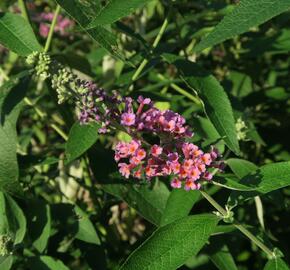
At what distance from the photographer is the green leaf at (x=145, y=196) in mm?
2025

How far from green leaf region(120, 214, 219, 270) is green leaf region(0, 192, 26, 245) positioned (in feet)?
2.10

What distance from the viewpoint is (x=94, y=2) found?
1.72m

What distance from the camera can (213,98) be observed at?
1.80 m

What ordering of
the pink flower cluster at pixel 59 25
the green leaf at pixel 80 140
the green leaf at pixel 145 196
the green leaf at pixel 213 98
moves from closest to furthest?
the green leaf at pixel 213 98
the green leaf at pixel 80 140
the green leaf at pixel 145 196
the pink flower cluster at pixel 59 25

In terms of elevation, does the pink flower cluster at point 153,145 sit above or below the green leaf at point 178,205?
above

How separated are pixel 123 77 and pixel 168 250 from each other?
89 cm

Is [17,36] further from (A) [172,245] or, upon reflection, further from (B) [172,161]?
(A) [172,245]

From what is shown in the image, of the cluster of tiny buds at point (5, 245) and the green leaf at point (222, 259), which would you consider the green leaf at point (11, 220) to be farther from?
the green leaf at point (222, 259)

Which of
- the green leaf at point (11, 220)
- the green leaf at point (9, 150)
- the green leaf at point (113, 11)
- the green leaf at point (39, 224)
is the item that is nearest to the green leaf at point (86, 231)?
the green leaf at point (39, 224)

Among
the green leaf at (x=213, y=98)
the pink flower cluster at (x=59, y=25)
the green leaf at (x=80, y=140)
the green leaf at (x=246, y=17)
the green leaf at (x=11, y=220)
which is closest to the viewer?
the green leaf at (x=246, y=17)

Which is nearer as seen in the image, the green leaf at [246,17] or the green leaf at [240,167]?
the green leaf at [246,17]

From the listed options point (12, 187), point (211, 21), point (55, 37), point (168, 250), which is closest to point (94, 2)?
point (12, 187)

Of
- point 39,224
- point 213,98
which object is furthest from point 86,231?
point 213,98

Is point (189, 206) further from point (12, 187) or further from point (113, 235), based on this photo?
point (113, 235)
